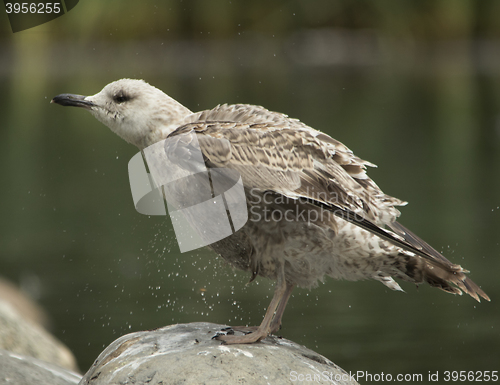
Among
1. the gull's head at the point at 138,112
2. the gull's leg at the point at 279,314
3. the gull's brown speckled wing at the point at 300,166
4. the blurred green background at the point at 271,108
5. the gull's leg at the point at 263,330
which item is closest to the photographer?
the gull's brown speckled wing at the point at 300,166

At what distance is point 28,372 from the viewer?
202 inches

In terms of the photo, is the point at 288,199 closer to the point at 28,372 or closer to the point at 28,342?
the point at 28,372

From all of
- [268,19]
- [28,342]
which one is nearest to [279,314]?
[28,342]

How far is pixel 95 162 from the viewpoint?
611 inches

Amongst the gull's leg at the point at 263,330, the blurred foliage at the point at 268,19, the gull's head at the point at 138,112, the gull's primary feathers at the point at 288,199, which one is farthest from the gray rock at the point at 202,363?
the blurred foliage at the point at 268,19

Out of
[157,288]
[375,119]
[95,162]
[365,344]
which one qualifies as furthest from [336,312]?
[375,119]

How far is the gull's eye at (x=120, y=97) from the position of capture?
4.90 metres

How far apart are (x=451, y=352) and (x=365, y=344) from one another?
0.86 meters

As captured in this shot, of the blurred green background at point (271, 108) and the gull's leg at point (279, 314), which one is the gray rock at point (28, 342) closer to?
the blurred green background at point (271, 108)

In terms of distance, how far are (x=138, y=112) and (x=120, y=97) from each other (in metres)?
0.17

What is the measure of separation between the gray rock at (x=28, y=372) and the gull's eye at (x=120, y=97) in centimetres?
195

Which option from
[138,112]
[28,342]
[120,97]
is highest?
[120,97]

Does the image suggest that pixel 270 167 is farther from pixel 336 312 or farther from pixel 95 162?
pixel 95 162

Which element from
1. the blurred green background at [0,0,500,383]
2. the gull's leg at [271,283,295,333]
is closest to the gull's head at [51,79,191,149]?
the blurred green background at [0,0,500,383]
